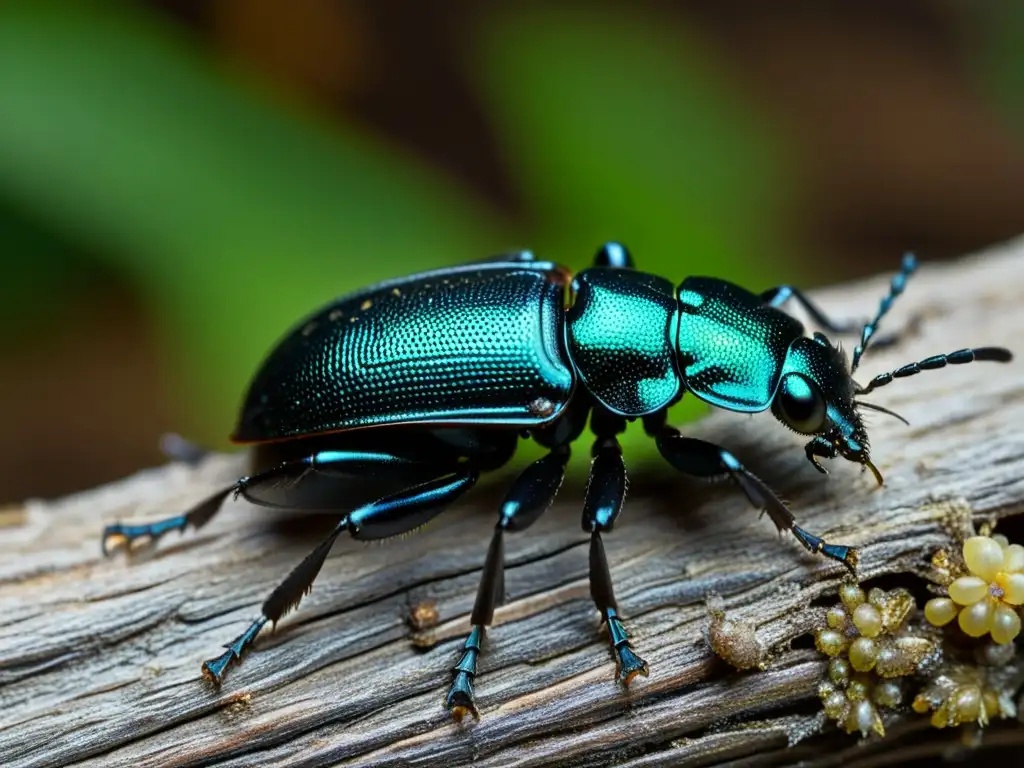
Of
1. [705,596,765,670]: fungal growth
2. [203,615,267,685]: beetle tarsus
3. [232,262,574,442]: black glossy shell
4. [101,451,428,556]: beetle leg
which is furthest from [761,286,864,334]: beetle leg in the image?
[203,615,267,685]: beetle tarsus

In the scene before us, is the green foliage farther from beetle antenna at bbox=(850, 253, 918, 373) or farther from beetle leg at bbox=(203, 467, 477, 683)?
beetle leg at bbox=(203, 467, 477, 683)

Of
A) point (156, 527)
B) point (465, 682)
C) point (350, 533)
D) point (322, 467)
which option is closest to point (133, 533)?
point (156, 527)

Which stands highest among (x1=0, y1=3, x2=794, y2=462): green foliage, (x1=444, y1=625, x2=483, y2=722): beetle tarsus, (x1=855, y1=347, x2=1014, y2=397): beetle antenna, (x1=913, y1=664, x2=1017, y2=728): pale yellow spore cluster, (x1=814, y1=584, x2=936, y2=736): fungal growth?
(x1=0, y1=3, x2=794, y2=462): green foliage

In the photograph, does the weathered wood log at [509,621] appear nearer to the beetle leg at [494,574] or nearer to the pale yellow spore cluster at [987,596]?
the beetle leg at [494,574]

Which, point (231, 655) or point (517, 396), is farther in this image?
point (517, 396)

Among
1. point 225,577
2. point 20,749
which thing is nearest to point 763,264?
point 225,577

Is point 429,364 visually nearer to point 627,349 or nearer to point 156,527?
point 627,349

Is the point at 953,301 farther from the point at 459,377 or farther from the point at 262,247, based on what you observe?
the point at 262,247
